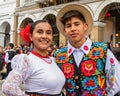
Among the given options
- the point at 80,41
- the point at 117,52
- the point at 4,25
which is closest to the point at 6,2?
the point at 4,25

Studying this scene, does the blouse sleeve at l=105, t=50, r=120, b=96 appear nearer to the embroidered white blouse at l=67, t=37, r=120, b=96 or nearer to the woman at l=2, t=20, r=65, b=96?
the embroidered white blouse at l=67, t=37, r=120, b=96

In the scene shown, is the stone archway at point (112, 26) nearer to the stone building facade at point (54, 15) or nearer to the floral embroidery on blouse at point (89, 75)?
the stone building facade at point (54, 15)

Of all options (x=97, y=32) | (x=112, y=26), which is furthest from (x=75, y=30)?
(x=112, y=26)

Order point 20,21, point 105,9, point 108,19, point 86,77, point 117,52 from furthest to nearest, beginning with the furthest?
1. point 20,21
2. point 108,19
3. point 105,9
4. point 117,52
5. point 86,77

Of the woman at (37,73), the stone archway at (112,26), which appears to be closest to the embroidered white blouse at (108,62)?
the woman at (37,73)

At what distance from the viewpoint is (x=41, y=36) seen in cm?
295

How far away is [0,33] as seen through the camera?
83.4 feet

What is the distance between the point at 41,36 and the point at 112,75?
790 mm

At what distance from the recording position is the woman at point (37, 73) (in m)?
2.66

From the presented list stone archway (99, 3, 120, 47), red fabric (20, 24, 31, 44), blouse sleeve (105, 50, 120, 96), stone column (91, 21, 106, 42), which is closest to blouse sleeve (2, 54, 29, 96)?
red fabric (20, 24, 31, 44)

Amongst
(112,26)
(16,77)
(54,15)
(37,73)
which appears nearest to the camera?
(16,77)

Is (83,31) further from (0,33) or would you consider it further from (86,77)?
(0,33)

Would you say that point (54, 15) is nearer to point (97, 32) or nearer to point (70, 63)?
point (97, 32)

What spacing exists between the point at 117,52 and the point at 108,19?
46.5 feet
